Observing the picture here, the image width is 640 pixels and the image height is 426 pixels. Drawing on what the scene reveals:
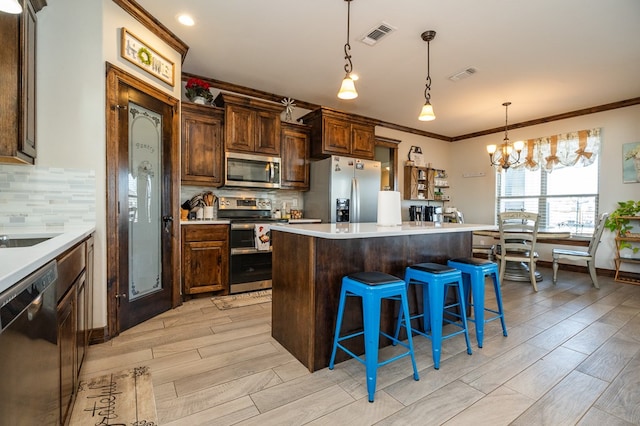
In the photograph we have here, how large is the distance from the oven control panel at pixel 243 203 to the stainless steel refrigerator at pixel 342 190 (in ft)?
2.43

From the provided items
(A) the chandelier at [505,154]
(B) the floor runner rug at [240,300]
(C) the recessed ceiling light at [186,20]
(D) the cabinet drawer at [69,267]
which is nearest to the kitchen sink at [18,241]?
(D) the cabinet drawer at [69,267]

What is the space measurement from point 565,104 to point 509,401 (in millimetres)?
5167

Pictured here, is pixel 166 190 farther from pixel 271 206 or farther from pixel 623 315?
pixel 623 315

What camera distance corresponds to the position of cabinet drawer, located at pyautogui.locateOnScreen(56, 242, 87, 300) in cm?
127

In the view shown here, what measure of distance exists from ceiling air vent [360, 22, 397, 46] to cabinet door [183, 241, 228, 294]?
2767 mm

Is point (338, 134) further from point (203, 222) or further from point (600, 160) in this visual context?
point (600, 160)

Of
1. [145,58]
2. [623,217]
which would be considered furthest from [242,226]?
[623,217]

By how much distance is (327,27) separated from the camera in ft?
9.40

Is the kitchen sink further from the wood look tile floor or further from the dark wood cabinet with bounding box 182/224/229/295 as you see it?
the dark wood cabinet with bounding box 182/224/229/295

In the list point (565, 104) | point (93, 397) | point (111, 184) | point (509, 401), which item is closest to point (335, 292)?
point (509, 401)

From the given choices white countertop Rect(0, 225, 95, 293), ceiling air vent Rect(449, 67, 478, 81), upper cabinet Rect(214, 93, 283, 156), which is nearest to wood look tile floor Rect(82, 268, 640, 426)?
white countertop Rect(0, 225, 95, 293)

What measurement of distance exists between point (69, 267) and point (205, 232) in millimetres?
2053

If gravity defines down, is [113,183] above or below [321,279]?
above

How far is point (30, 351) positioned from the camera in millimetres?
914
